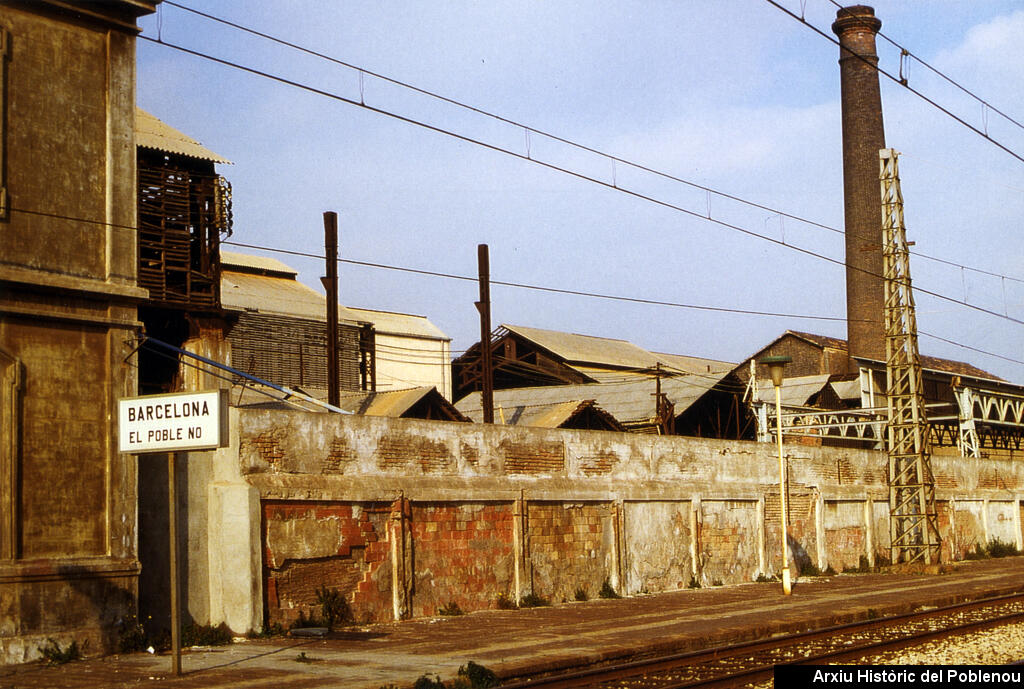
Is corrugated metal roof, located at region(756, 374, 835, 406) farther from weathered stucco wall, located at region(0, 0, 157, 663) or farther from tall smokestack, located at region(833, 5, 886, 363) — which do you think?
weathered stucco wall, located at region(0, 0, 157, 663)

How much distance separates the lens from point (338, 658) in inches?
502

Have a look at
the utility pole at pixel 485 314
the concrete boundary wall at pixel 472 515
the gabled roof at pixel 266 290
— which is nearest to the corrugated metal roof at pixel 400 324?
the gabled roof at pixel 266 290

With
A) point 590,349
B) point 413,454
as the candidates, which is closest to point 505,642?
point 413,454

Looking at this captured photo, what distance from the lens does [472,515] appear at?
61.9ft

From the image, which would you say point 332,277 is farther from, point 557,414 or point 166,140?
point 557,414

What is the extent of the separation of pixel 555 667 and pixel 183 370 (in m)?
12.1

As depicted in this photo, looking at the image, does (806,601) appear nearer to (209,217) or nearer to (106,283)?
(106,283)

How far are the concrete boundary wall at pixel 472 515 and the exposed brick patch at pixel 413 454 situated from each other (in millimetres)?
27

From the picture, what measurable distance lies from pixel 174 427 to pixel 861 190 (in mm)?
37358

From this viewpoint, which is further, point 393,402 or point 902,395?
point 393,402

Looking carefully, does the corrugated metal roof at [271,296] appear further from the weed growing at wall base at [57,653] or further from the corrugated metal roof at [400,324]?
the weed growing at wall base at [57,653]

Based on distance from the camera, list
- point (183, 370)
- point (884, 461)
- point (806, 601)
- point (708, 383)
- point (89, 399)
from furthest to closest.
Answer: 1. point (708, 383)
2. point (884, 461)
3. point (183, 370)
4. point (806, 601)
5. point (89, 399)

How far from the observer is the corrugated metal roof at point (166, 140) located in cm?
2369

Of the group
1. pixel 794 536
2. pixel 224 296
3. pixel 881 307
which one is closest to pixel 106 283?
pixel 794 536
